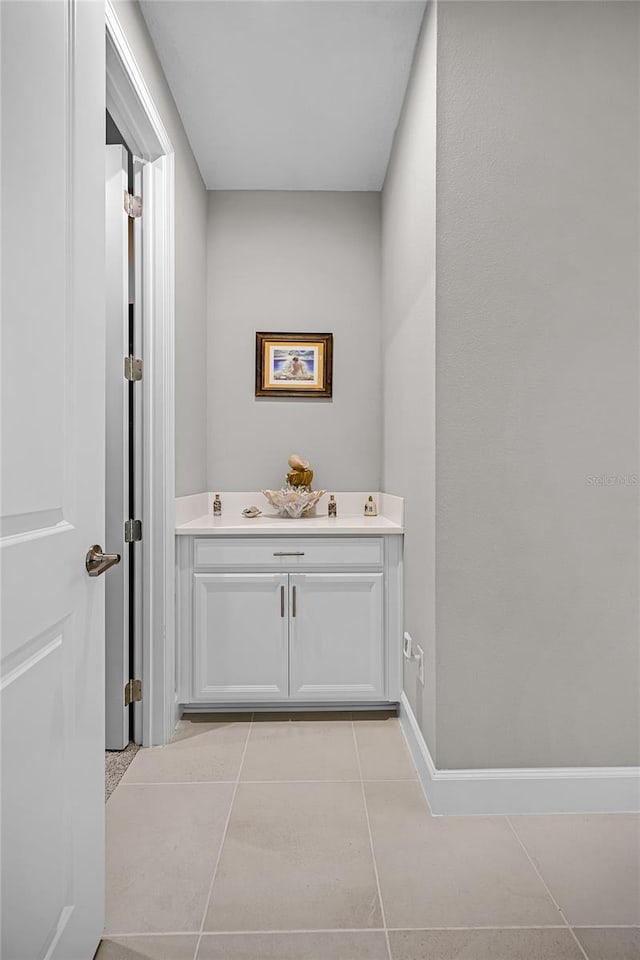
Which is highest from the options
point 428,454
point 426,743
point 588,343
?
point 588,343

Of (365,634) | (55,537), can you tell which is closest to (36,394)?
(55,537)

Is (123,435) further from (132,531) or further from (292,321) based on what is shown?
(292,321)

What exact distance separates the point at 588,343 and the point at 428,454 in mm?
596

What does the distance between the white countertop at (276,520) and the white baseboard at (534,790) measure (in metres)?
0.97

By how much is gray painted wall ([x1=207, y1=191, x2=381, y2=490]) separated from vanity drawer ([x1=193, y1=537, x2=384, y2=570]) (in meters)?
0.80

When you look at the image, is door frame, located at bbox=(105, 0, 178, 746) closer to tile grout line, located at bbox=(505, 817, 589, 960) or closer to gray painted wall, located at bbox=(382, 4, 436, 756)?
gray painted wall, located at bbox=(382, 4, 436, 756)

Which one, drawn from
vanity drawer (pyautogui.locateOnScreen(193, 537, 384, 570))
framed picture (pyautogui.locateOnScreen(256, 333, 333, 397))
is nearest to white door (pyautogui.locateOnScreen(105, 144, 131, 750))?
vanity drawer (pyautogui.locateOnScreen(193, 537, 384, 570))

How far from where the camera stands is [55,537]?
112 cm

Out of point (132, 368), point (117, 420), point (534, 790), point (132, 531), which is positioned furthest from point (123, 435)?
point (534, 790)

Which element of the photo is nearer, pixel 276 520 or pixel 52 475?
pixel 52 475

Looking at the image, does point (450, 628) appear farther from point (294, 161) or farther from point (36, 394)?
point (294, 161)

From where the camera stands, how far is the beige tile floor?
138cm

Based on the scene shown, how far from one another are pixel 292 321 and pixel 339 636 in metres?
1.69

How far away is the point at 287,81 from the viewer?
96.8 inches
